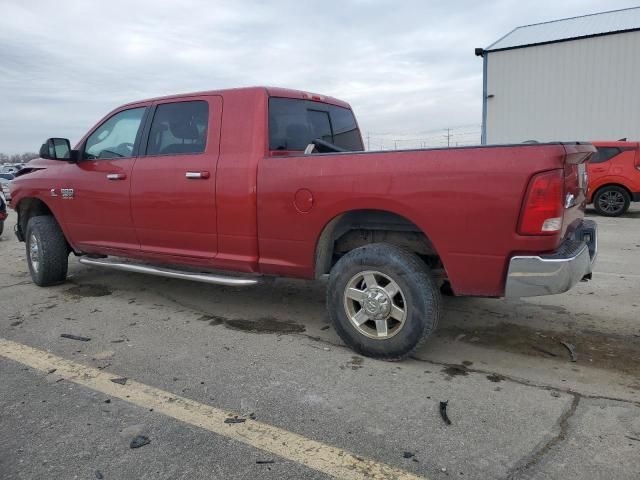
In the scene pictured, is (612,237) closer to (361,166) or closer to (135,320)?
(361,166)

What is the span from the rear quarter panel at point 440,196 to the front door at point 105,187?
1719 mm

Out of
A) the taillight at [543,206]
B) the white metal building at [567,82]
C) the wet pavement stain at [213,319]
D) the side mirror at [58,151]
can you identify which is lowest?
the wet pavement stain at [213,319]

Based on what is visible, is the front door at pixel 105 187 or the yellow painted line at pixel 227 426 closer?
the yellow painted line at pixel 227 426

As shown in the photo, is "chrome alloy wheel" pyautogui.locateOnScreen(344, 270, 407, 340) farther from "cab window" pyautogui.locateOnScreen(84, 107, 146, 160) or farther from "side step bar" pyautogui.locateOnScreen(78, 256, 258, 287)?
"cab window" pyautogui.locateOnScreen(84, 107, 146, 160)

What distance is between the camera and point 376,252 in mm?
3461

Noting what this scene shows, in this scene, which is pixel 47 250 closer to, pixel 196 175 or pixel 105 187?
pixel 105 187

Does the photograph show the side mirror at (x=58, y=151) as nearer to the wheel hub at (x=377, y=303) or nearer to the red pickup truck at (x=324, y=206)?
the red pickup truck at (x=324, y=206)

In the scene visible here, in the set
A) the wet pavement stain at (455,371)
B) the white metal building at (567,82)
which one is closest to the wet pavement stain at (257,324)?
the wet pavement stain at (455,371)

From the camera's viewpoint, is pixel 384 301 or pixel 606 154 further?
pixel 606 154

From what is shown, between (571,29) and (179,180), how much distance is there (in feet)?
63.1

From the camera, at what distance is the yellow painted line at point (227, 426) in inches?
90.7

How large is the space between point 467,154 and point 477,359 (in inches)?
56.6

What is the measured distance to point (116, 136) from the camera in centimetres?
502

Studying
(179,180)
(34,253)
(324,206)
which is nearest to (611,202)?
(324,206)
